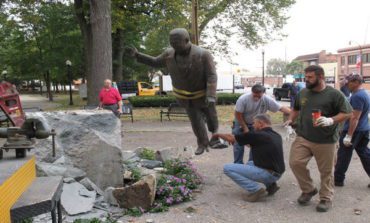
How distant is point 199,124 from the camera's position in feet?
18.8

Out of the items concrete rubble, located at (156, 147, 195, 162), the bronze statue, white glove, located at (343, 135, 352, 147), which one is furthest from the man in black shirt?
concrete rubble, located at (156, 147, 195, 162)

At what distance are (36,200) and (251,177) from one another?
140 inches

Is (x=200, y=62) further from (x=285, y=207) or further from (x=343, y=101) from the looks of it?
(x=285, y=207)

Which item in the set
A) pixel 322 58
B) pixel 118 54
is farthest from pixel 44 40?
pixel 322 58

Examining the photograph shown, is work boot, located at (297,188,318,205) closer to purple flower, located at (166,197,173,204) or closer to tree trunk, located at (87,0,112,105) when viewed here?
purple flower, located at (166,197,173,204)

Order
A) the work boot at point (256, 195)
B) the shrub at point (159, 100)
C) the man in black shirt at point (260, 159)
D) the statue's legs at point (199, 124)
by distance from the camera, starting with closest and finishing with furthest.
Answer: the statue's legs at point (199, 124) < the man in black shirt at point (260, 159) < the work boot at point (256, 195) < the shrub at point (159, 100)

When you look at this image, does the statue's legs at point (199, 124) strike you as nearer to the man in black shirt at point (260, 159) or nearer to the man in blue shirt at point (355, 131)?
the man in black shirt at point (260, 159)

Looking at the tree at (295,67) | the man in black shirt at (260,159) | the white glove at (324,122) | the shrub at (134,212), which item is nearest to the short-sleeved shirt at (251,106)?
the man in black shirt at (260,159)

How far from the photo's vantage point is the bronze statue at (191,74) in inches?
200

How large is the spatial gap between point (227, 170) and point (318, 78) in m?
1.84

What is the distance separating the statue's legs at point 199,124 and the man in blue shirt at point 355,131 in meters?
2.21

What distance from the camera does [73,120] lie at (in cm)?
639

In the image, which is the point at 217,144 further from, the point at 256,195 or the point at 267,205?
the point at 267,205

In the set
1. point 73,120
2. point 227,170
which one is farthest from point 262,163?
point 73,120
